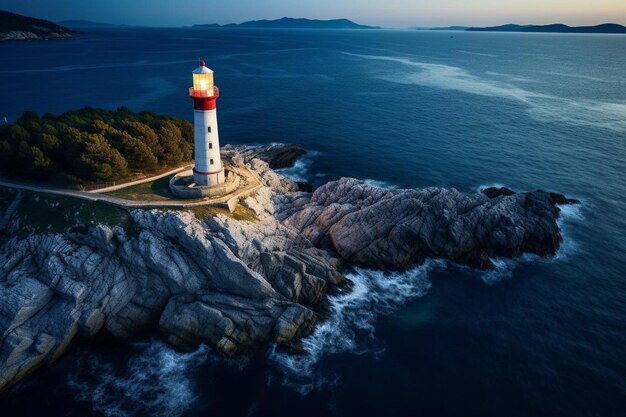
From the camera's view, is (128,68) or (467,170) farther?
(128,68)

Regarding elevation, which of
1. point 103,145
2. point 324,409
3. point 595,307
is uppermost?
point 103,145

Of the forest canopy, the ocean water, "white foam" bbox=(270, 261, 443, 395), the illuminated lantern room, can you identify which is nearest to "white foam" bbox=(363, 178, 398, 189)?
the ocean water

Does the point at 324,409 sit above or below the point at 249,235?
below

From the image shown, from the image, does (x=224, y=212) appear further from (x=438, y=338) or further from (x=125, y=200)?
(x=438, y=338)

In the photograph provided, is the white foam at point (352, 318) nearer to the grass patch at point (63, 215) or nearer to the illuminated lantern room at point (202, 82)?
the grass patch at point (63, 215)

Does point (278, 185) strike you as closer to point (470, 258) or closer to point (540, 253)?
point (470, 258)

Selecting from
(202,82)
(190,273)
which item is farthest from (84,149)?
(190,273)

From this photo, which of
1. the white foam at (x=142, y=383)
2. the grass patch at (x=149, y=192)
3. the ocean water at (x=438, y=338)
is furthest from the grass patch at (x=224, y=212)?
the white foam at (x=142, y=383)

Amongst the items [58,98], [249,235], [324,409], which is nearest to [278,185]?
[249,235]
